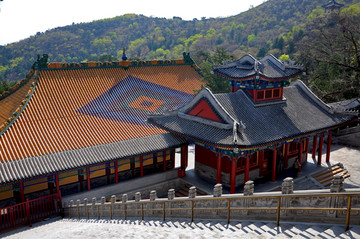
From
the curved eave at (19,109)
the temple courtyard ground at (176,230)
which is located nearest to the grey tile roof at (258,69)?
the temple courtyard ground at (176,230)

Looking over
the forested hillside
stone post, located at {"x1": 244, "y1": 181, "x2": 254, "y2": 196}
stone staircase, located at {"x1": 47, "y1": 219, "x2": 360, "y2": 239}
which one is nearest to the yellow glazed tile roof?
stone staircase, located at {"x1": 47, "y1": 219, "x2": 360, "y2": 239}

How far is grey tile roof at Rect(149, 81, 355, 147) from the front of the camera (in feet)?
59.1

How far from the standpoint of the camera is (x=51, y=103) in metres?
21.5

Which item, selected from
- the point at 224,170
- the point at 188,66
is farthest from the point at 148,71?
the point at 224,170

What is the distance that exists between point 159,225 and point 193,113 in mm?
9524

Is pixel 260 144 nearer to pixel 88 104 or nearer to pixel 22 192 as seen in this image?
pixel 88 104

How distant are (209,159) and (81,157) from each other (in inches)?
317

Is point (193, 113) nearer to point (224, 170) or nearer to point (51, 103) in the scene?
point (224, 170)

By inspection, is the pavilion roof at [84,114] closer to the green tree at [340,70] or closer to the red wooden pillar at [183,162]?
the red wooden pillar at [183,162]

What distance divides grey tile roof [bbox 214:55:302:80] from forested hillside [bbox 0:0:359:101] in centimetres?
8530

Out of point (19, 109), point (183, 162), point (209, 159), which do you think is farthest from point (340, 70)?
point (19, 109)

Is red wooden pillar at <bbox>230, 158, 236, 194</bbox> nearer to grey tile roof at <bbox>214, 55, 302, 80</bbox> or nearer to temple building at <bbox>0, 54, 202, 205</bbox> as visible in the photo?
temple building at <bbox>0, 54, 202, 205</bbox>

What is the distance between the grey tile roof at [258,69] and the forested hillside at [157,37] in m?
85.3

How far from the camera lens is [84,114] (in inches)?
850
